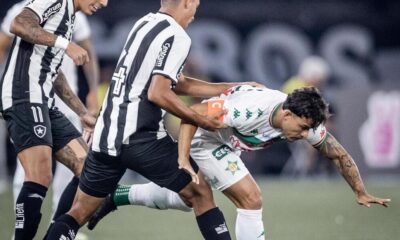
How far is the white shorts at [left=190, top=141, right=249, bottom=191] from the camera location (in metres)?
7.64

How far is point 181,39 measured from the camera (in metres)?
7.10

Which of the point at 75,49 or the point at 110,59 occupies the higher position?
the point at 75,49

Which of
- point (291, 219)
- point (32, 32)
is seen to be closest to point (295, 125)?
point (32, 32)

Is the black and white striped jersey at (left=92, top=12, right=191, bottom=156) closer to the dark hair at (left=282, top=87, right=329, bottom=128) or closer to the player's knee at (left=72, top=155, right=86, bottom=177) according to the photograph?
the player's knee at (left=72, top=155, right=86, bottom=177)

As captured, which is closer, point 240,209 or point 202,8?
point 240,209

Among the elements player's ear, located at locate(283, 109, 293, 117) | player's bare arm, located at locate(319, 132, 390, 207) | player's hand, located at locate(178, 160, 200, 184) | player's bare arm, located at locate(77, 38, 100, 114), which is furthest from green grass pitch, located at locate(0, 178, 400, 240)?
player's hand, located at locate(178, 160, 200, 184)

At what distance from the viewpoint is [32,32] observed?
740cm

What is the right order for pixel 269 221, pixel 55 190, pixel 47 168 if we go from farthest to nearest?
pixel 269 221 → pixel 55 190 → pixel 47 168

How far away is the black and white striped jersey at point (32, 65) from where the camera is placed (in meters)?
7.68

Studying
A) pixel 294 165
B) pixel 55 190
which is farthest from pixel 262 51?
pixel 55 190

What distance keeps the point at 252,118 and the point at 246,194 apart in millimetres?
533

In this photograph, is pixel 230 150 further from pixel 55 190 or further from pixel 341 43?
pixel 341 43

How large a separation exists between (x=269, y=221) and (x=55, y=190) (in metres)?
2.45

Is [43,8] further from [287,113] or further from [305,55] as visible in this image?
[305,55]
